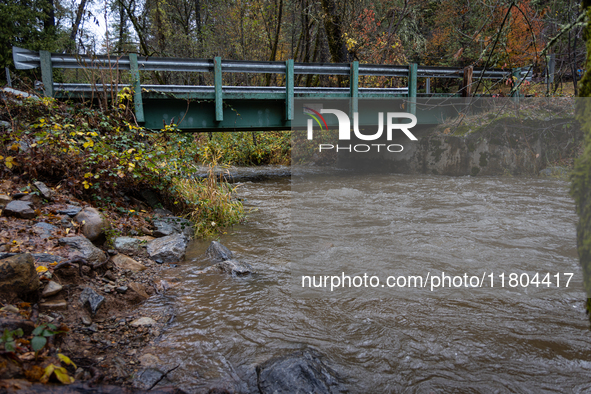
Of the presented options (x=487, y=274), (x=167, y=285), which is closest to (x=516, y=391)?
(x=487, y=274)

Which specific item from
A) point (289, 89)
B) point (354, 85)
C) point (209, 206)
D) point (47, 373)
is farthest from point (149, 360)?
point (354, 85)

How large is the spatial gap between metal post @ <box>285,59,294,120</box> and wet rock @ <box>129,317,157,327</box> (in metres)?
8.15

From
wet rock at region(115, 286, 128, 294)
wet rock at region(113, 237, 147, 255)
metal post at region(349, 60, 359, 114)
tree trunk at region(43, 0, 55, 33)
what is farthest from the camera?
tree trunk at region(43, 0, 55, 33)

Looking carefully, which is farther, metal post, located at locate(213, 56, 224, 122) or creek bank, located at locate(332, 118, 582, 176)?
creek bank, located at locate(332, 118, 582, 176)

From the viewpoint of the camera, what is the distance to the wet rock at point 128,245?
4531 millimetres

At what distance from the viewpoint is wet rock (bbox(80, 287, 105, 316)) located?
10.3ft

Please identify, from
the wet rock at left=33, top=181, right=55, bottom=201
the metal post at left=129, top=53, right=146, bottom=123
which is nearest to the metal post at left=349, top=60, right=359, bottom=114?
the metal post at left=129, top=53, right=146, bottom=123

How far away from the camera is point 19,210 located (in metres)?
4.18

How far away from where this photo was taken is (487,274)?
14.3 feet

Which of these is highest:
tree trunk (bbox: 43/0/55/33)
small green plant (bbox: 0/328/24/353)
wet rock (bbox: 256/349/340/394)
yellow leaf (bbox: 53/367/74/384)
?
tree trunk (bbox: 43/0/55/33)

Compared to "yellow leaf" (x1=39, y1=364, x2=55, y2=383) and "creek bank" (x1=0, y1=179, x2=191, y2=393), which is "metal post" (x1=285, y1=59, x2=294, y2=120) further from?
"yellow leaf" (x1=39, y1=364, x2=55, y2=383)

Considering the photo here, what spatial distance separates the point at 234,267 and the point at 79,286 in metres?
1.63

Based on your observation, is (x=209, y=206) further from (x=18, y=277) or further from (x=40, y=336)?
(x=40, y=336)

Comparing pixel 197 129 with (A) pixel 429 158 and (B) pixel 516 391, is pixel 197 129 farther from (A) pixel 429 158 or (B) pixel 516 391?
(B) pixel 516 391
